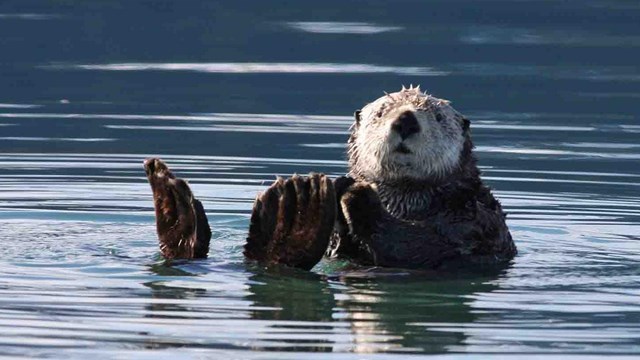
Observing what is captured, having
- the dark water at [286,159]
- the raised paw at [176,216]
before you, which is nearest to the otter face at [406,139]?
the dark water at [286,159]

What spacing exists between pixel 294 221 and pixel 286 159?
4.73m

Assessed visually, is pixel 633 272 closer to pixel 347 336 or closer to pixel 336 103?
pixel 347 336

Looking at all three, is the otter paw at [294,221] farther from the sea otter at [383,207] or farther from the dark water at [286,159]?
the dark water at [286,159]

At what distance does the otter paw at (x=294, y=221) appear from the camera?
308 inches

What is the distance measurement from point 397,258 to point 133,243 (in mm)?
1625

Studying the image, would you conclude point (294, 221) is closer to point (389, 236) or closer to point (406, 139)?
point (389, 236)

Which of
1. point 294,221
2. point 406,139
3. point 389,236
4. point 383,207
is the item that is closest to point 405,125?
point 406,139

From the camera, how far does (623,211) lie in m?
10.8

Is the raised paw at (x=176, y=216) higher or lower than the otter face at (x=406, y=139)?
lower

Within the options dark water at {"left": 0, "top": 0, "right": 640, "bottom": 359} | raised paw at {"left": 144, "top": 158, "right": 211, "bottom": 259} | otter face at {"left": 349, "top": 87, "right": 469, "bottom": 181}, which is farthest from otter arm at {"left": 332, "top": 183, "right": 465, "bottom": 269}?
raised paw at {"left": 144, "top": 158, "right": 211, "bottom": 259}

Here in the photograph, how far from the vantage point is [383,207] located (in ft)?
27.1

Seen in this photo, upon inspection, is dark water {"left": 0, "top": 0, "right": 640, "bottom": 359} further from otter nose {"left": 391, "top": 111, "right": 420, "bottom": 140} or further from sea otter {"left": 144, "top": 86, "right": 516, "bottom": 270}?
otter nose {"left": 391, "top": 111, "right": 420, "bottom": 140}

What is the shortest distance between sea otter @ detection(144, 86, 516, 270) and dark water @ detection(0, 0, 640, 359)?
13 centimetres

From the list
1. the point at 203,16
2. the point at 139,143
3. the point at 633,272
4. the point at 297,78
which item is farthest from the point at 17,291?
the point at 203,16
